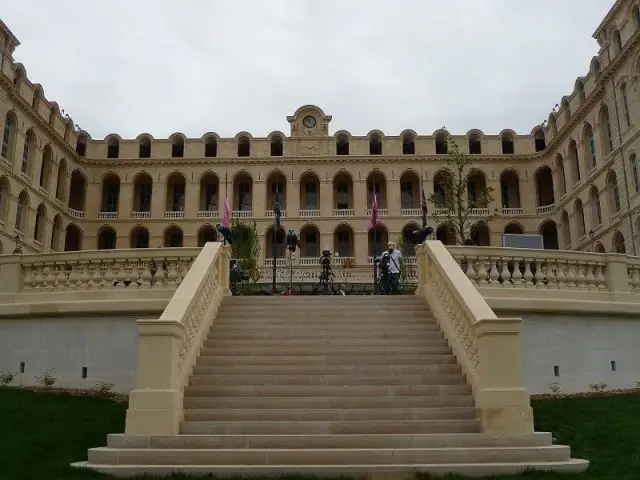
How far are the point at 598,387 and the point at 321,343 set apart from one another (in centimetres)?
594

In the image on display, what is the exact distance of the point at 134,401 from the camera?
9117mm

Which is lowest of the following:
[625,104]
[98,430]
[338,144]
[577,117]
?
[98,430]

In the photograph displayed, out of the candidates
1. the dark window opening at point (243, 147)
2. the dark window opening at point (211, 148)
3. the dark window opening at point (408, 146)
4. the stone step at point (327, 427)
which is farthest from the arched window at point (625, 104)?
the stone step at point (327, 427)

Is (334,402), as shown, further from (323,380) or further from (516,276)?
(516,276)

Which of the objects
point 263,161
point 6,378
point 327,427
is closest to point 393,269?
point 327,427

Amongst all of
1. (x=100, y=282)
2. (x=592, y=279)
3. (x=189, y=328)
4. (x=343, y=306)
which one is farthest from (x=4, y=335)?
(x=592, y=279)

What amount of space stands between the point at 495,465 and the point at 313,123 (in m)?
50.8

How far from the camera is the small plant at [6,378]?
13.6 m

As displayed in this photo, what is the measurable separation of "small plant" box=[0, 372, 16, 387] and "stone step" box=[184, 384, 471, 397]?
553cm

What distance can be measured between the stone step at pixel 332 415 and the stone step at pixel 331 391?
64 cm

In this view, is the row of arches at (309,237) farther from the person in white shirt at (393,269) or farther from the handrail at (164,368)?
the handrail at (164,368)

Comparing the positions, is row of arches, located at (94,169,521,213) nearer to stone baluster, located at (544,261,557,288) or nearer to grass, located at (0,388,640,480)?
stone baluster, located at (544,261,557,288)

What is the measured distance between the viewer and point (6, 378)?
13.7m

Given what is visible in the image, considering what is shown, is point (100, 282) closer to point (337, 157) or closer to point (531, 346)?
point (531, 346)
